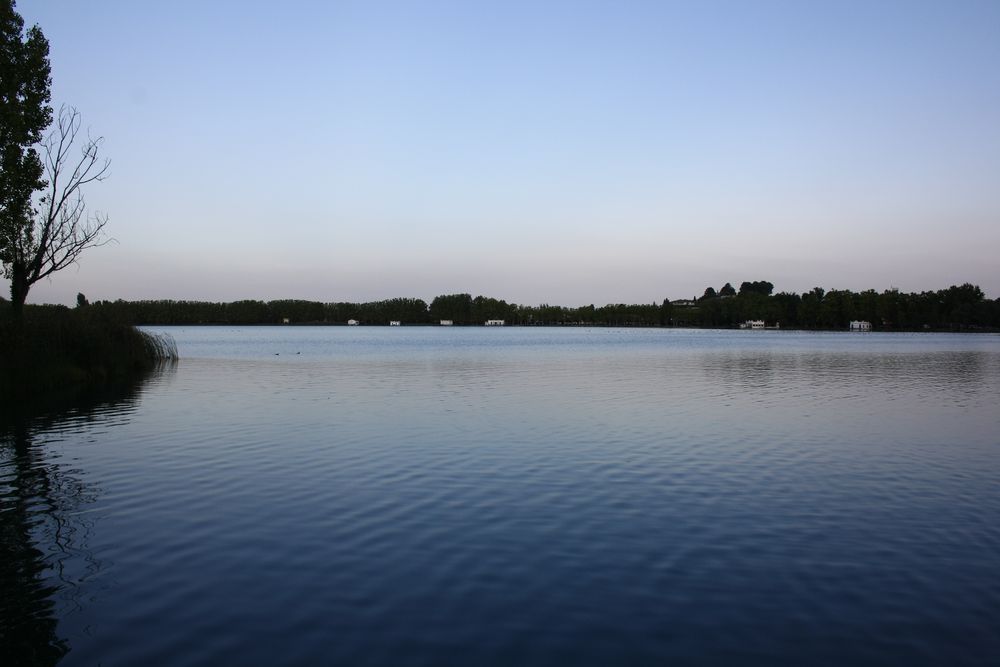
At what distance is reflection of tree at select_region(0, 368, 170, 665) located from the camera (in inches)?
289

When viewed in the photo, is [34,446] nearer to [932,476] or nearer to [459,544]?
[459,544]

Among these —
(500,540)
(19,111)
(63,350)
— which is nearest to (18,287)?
(63,350)

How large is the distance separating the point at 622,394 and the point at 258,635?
1013 inches

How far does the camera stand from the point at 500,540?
10.6 m

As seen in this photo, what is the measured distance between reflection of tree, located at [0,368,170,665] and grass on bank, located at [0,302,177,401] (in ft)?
34.7

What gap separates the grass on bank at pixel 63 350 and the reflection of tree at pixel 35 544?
1058 cm

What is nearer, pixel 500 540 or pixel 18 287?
pixel 500 540

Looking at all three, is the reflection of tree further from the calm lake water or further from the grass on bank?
the grass on bank

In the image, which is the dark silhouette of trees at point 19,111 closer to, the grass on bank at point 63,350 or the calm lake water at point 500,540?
the grass on bank at point 63,350

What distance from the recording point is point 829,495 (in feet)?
44.9

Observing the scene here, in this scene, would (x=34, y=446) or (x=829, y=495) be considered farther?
(x=34, y=446)

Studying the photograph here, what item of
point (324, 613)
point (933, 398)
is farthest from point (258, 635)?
point (933, 398)

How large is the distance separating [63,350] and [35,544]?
27.5 meters

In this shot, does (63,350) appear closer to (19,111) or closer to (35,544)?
(19,111)
